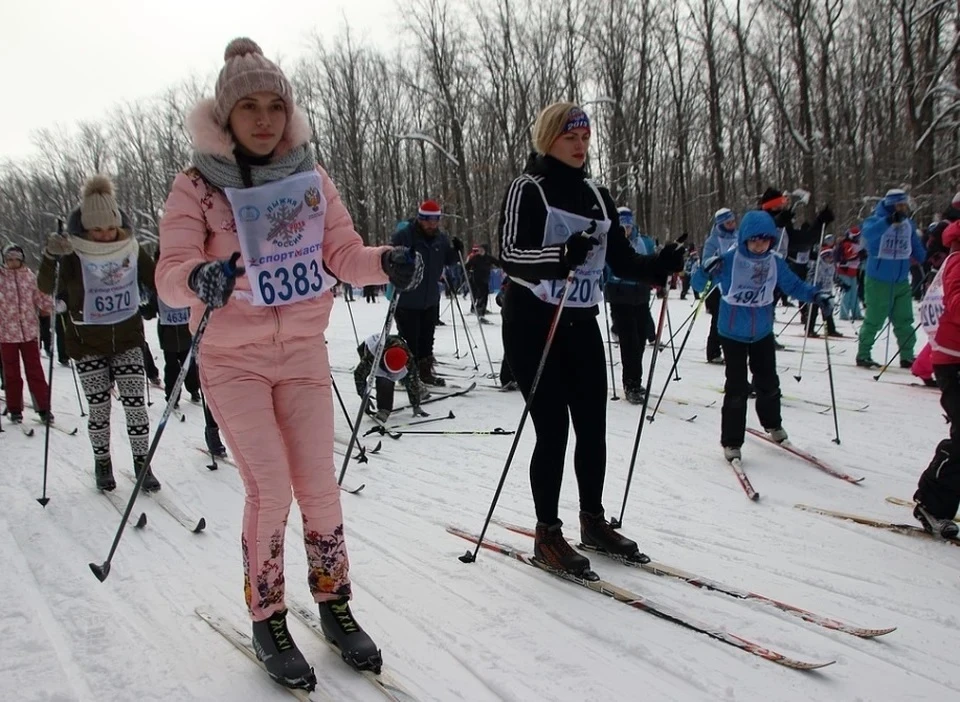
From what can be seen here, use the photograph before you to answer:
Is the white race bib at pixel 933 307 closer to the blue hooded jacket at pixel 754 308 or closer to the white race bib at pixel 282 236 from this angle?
the blue hooded jacket at pixel 754 308

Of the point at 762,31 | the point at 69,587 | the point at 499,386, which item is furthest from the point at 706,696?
the point at 762,31

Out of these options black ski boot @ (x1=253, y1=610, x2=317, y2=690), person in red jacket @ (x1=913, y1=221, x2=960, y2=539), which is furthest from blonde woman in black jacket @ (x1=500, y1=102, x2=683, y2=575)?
person in red jacket @ (x1=913, y1=221, x2=960, y2=539)

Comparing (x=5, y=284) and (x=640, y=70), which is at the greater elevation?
(x=640, y=70)

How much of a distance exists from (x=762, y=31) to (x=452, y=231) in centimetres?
1603

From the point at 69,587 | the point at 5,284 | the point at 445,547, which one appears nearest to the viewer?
the point at 69,587

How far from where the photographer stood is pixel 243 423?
7.25 feet

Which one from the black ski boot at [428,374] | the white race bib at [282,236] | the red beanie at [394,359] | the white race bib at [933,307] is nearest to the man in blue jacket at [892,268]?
the white race bib at [933,307]

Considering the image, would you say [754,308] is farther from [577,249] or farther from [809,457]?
[577,249]

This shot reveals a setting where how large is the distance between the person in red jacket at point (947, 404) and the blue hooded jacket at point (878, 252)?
16.5ft

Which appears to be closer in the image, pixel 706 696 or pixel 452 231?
pixel 706 696

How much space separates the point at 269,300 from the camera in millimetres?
2213

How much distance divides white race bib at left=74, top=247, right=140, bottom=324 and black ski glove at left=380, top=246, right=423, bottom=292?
316 centimetres

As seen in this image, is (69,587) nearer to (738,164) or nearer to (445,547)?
(445,547)

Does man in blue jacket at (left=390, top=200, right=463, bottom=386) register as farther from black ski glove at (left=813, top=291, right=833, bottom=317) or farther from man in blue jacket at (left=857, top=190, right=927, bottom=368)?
man in blue jacket at (left=857, top=190, right=927, bottom=368)
